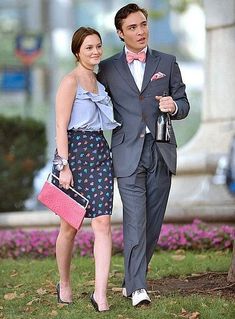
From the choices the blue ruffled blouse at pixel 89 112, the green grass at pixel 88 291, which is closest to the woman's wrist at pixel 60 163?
the blue ruffled blouse at pixel 89 112

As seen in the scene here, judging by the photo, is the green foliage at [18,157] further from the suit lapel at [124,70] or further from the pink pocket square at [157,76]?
the pink pocket square at [157,76]

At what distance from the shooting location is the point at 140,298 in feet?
23.9

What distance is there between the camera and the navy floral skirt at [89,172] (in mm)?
7246

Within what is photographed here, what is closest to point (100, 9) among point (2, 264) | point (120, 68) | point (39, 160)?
point (39, 160)

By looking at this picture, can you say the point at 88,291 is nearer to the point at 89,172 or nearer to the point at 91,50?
the point at 89,172

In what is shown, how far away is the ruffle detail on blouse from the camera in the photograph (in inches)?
286

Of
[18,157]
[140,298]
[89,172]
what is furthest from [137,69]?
[18,157]

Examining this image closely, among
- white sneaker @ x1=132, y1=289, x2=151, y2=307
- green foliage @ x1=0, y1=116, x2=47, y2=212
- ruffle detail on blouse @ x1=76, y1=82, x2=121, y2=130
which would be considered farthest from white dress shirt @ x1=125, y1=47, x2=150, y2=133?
green foliage @ x1=0, y1=116, x2=47, y2=212

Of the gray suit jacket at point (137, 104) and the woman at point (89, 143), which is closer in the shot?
the woman at point (89, 143)

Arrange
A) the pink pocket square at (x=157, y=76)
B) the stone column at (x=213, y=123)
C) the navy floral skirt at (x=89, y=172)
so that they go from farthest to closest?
Result: the stone column at (x=213, y=123) < the pink pocket square at (x=157, y=76) < the navy floral skirt at (x=89, y=172)

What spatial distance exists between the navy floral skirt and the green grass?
0.63 meters

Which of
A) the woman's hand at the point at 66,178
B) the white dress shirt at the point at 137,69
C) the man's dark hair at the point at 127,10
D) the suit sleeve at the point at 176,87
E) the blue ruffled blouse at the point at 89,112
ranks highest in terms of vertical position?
the man's dark hair at the point at 127,10

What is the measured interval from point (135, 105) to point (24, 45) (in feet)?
63.2

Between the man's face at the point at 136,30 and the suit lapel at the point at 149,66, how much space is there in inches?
3.7
